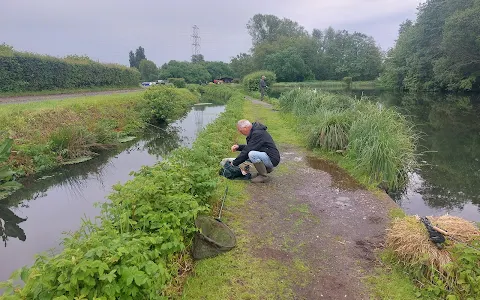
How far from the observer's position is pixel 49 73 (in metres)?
20.7

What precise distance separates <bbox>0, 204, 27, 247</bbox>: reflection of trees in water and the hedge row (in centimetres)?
1405

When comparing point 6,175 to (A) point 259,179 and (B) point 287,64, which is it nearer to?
(A) point 259,179

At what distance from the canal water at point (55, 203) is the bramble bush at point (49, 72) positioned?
35.2 feet

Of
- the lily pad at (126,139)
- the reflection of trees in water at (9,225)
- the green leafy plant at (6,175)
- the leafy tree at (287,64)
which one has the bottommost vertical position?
the reflection of trees in water at (9,225)

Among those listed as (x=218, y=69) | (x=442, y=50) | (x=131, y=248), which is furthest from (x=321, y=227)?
(x=218, y=69)

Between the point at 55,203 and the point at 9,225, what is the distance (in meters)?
1.06

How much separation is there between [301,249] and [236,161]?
7.71ft

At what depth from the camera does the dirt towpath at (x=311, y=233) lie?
341cm

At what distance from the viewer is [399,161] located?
729 cm

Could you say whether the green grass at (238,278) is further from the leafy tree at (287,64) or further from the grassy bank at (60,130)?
the leafy tree at (287,64)

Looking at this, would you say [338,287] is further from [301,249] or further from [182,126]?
[182,126]

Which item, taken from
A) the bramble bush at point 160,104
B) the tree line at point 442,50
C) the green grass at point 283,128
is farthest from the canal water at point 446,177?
the tree line at point 442,50

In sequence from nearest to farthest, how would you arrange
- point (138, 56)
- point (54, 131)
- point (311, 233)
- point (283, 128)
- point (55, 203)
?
1. point (311, 233)
2. point (55, 203)
3. point (54, 131)
4. point (283, 128)
5. point (138, 56)

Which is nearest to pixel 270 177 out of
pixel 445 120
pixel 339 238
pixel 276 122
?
pixel 339 238
